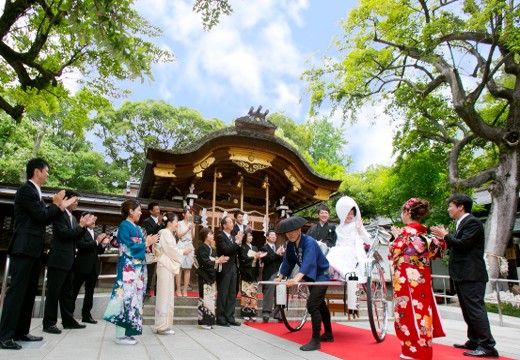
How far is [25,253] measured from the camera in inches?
163

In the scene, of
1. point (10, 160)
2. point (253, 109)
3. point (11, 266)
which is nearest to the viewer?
point (11, 266)

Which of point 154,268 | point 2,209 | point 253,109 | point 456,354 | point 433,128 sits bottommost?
point 456,354

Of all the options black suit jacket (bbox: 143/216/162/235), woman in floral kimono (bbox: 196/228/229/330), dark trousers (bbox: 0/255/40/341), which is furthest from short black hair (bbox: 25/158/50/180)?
black suit jacket (bbox: 143/216/162/235)

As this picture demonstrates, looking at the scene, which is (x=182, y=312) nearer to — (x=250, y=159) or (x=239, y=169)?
(x=250, y=159)

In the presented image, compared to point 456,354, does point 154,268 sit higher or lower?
higher

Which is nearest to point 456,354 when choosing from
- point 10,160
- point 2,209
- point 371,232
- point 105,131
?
point 371,232

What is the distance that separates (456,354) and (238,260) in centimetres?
440

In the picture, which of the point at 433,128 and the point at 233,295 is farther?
the point at 433,128

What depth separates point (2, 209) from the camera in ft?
30.6

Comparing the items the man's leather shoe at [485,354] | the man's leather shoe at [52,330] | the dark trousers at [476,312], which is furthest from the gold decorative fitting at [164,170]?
the man's leather shoe at [485,354]

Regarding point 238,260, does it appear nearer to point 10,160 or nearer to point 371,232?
point 371,232

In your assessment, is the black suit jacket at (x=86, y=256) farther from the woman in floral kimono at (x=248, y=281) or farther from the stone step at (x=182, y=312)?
the woman in floral kimono at (x=248, y=281)

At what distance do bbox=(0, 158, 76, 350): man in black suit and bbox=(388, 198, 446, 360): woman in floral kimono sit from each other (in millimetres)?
3906

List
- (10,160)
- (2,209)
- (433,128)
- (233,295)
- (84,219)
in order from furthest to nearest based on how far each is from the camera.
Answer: (10,160)
(433,128)
(2,209)
(233,295)
(84,219)
